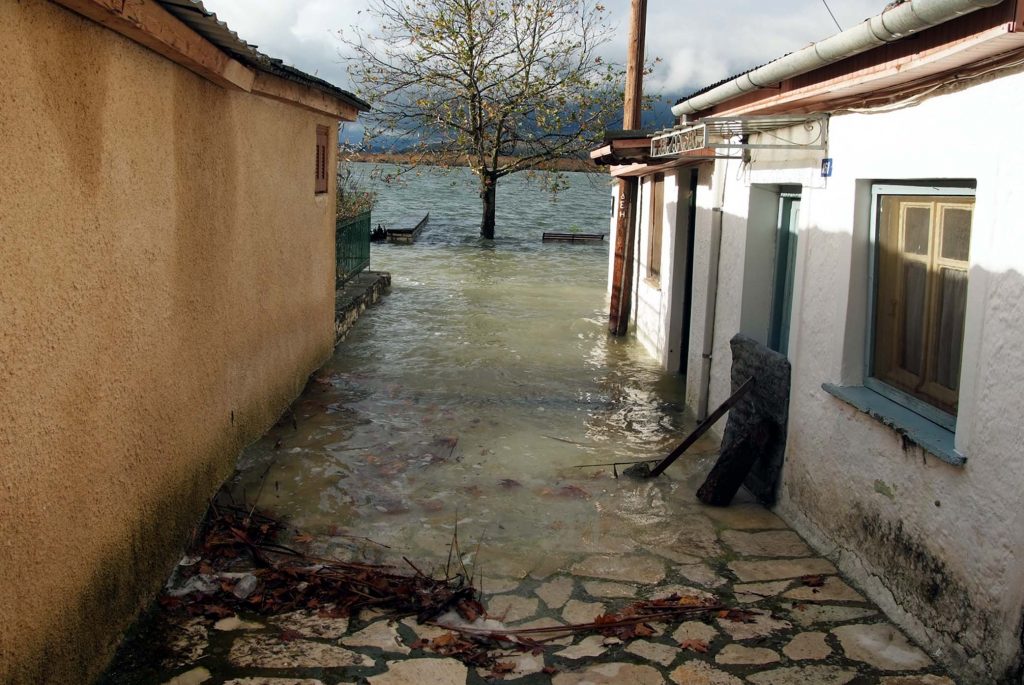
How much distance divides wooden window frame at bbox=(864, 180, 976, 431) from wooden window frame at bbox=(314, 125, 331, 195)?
21.1ft

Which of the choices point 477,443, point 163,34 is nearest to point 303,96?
point 477,443

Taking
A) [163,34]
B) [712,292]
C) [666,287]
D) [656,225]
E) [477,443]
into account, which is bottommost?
[477,443]

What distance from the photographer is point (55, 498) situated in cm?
389

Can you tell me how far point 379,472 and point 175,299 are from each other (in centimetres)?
242

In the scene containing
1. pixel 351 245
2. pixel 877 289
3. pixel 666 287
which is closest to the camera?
pixel 877 289

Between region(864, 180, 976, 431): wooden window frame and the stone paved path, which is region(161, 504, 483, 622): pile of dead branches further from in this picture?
region(864, 180, 976, 431): wooden window frame

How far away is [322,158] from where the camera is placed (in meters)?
10.7

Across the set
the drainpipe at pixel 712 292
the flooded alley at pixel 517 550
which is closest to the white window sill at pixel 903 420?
the flooded alley at pixel 517 550

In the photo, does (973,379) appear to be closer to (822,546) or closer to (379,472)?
(822,546)

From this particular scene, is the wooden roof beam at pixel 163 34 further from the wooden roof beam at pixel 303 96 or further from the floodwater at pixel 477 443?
the floodwater at pixel 477 443

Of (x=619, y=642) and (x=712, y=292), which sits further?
(x=712, y=292)

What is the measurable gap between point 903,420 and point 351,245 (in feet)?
40.3

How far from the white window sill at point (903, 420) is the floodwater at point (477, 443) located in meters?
1.59

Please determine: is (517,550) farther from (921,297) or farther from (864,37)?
(864,37)
